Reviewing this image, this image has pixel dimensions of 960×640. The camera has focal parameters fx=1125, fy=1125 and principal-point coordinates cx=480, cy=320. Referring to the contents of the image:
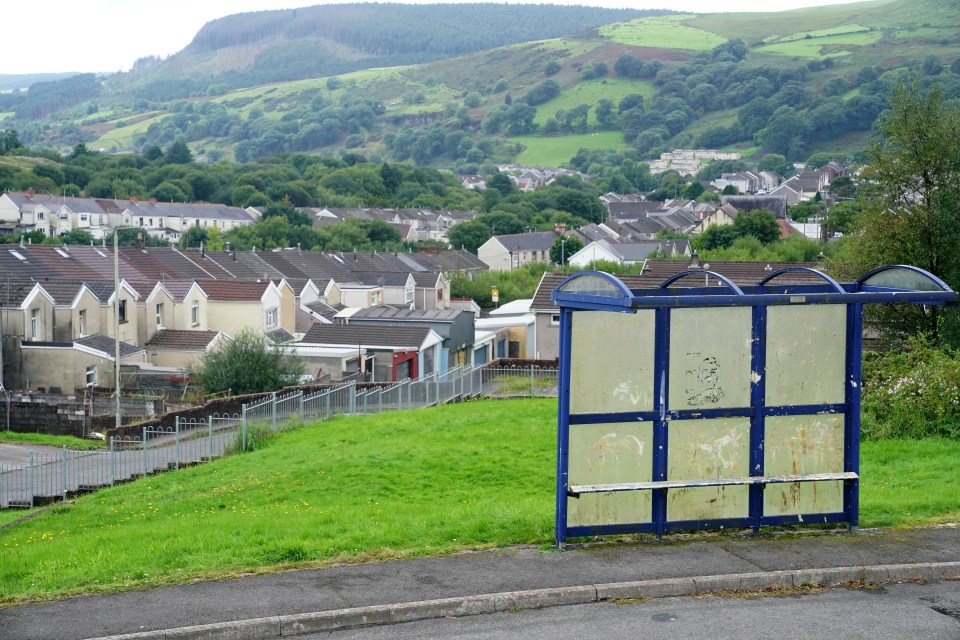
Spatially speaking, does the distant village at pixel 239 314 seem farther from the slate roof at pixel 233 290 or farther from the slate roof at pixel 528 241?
the slate roof at pixel 528 241

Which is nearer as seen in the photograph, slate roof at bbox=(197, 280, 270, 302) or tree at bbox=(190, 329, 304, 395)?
tree at bbox=(190, 329, 304, 395)

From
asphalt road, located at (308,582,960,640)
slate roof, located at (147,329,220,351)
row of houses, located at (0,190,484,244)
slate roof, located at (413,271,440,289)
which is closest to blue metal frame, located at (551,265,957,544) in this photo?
asphalt road, located at (308,582,960,640)

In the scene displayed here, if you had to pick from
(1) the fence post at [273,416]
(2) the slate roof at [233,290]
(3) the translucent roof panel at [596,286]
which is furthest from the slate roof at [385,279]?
(3) the translucent roof panel at [596,286]

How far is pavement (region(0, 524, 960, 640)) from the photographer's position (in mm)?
9039

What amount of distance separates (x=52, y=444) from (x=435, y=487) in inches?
885

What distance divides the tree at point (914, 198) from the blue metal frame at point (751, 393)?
18239 millimetres

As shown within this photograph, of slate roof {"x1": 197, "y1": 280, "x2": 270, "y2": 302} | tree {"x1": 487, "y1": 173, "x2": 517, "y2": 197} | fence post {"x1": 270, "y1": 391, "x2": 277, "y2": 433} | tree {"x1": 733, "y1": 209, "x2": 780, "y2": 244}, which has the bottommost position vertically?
fence post {"x1": 270, "y1": 391, "x2": 277, "y2": 433}

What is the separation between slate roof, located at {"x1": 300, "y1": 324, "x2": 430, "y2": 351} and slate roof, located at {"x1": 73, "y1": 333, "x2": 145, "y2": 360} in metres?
7.38

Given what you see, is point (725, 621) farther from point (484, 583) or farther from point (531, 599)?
point (484, 583)

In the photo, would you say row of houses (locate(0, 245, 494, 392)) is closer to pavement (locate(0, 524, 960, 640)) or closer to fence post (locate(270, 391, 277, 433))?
fence post (locate(270, 391, 277, 433))

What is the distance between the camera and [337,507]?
13961 mm

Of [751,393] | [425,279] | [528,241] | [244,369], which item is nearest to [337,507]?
[751,393]

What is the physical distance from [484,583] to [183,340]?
40.9 m

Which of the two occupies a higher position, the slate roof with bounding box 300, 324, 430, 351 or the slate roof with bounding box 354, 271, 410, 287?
the slate roof with bounding box 354, 271, 410, 287
